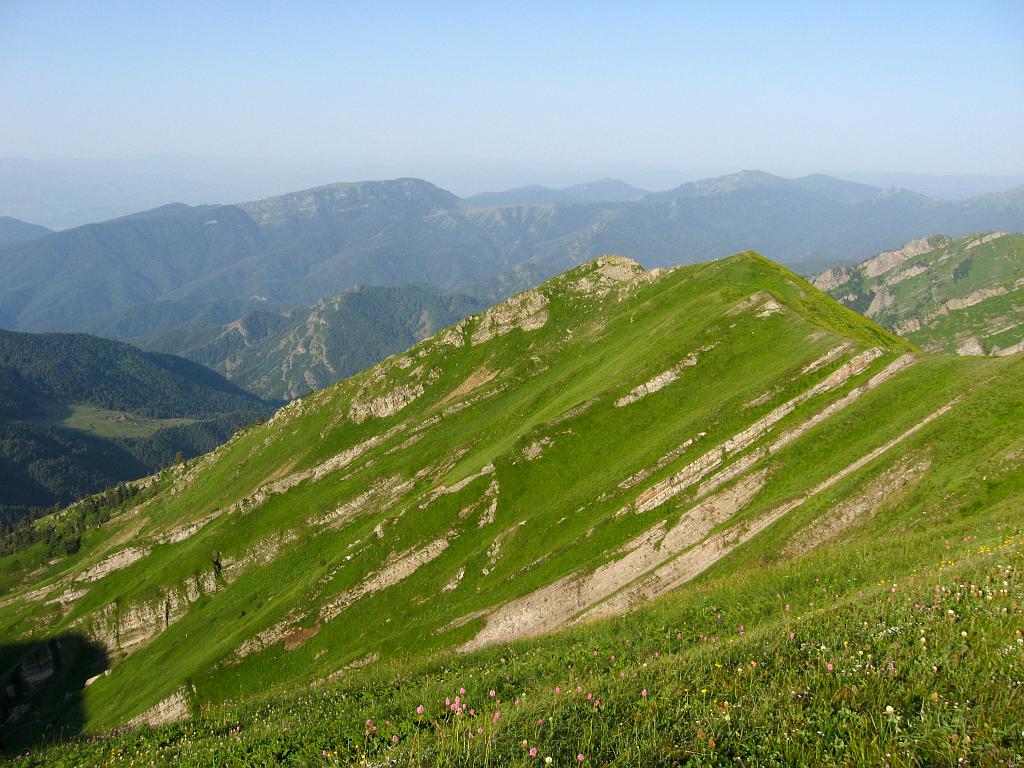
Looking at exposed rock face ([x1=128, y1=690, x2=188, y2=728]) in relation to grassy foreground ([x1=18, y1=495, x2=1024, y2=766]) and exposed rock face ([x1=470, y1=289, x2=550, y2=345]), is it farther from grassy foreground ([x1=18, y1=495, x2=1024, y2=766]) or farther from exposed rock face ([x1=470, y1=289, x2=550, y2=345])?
exposed rock face ([x1=470, y1=289, x2=550, y2=345])

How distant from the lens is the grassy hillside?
39.2 ft

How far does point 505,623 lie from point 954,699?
5874 cm

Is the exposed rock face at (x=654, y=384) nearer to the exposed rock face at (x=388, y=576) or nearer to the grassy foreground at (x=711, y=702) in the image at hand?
the exposed rock face at (x=388, y=576)

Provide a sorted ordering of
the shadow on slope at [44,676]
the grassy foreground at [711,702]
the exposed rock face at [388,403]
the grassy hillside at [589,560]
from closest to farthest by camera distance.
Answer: the grassy foreground at [711,702]
the grassy hillside at [589,560]
the shadow on slope at [44,676]
the exposed rock face at [388,403]

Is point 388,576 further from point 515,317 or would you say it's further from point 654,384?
point 515,317

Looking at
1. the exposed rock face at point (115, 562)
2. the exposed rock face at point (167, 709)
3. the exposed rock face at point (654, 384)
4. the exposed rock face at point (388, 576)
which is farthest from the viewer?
the exposed rock face at point (115, 562)

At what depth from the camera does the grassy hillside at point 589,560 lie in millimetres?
11945

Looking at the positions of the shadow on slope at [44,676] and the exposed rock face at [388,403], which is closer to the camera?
the shadow on slope at [44,676]

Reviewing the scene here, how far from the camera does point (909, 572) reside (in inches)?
891

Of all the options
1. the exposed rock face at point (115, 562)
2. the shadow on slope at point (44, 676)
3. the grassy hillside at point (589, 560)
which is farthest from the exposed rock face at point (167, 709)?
the exposed rock face at point (115, 562)

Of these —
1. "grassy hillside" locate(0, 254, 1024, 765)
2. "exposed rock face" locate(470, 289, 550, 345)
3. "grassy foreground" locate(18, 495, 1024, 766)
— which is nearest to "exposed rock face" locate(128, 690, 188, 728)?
"grassy hillside" locate(0, 254, 1024, 765)

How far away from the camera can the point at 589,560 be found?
65438 millimetres

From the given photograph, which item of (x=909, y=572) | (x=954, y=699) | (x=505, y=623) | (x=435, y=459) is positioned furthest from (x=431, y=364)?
(x=954, y=699)

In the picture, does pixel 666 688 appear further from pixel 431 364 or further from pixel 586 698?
pixel 431 364
